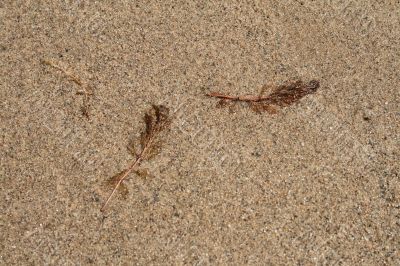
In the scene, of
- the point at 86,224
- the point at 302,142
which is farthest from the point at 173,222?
the point at 302,142

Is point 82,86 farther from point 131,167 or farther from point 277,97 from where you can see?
point 277,97

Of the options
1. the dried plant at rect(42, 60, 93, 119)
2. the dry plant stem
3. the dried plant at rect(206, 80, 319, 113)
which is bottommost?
the dry plant stem

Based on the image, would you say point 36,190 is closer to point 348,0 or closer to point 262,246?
point 262,246

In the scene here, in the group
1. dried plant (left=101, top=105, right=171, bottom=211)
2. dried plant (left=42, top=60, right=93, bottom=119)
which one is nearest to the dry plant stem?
dried plant (left=101, top=105, right=171, bottom=211)

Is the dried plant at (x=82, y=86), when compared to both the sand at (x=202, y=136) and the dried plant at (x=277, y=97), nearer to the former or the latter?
the sand at (x=202, y=136)

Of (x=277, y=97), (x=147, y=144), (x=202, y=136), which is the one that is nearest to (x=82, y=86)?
(x=147, y=144)

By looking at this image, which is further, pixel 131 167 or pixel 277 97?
pixel 277 97

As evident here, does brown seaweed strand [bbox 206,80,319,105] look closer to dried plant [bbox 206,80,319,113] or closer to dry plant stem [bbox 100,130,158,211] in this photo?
dried plant [bbox 206,80,319,113]
